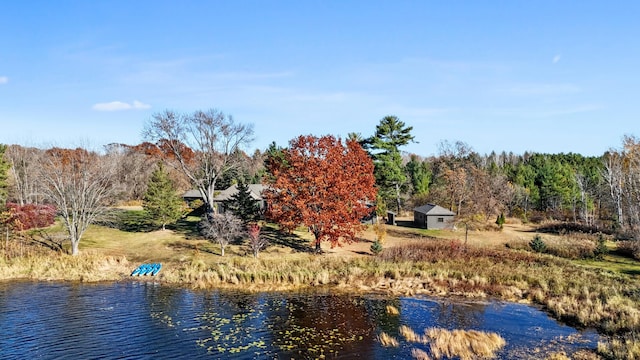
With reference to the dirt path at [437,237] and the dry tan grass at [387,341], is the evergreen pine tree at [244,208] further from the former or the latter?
the dry tan grass at [387,341]

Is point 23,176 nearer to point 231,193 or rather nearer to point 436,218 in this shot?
point 231,193

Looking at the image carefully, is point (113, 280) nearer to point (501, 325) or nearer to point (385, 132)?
point (501, 325)

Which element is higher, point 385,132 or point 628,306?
point 385,132

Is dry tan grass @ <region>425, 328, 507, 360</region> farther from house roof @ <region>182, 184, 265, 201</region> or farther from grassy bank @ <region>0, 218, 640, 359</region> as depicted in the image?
house roof @ <region>182, 184, 265, 201</region>

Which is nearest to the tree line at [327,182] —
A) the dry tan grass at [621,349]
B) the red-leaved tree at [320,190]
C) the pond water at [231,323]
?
the red-leaved tree at [320,190]

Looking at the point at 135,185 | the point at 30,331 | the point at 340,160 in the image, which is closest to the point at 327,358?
the point at 30,331

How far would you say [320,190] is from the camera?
1655 inches

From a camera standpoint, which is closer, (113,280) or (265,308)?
(265,308)

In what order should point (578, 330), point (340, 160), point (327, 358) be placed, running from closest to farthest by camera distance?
point (327, 358) → point (578, 330) → point (340, 160)

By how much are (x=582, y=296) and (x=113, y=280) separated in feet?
111

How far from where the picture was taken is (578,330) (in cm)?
2367

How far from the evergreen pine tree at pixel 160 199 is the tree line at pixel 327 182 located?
132 mm

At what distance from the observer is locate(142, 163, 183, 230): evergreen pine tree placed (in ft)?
162

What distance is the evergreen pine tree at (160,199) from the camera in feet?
162
